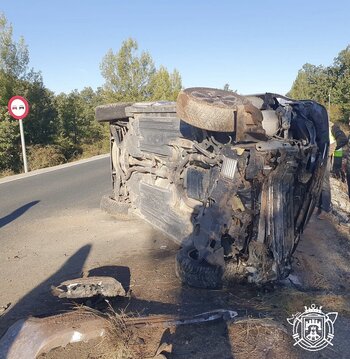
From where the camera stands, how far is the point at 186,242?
15.5 ft

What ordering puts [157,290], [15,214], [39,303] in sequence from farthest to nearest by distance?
[15,214], [157,290], [39,303]

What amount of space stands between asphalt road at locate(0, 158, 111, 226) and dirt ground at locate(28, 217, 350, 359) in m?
3.53

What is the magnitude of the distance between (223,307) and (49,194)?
7377mm

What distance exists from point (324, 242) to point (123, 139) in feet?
12.2

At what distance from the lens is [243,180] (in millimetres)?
3609

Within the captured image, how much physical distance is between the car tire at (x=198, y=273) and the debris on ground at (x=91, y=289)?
0.67m

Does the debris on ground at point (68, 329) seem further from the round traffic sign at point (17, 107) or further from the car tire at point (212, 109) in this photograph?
the round traffic sign at point (17, 107)

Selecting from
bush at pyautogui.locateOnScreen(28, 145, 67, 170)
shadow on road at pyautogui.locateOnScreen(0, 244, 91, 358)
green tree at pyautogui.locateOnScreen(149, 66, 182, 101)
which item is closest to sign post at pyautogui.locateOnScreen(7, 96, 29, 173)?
bush at pyautogui.locateOnScreen(28, 145, 67, 170)

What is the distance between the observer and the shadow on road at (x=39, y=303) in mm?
3355

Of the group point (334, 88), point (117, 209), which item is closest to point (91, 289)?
point (117, 209)

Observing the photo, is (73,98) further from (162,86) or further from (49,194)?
(49,194)

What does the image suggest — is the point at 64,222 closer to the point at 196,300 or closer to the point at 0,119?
the point at 196,300

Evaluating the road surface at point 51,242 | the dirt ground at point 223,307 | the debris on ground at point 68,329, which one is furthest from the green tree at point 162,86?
the debris on ground at point 68,329

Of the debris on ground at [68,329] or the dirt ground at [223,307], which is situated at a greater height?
the debris on ground at [68,329]
